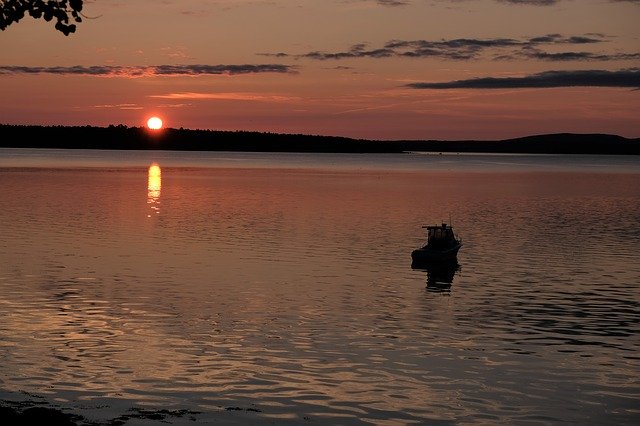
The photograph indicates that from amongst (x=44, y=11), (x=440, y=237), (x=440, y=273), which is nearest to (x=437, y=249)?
(x=440, y=237)

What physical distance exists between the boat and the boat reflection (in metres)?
0.32

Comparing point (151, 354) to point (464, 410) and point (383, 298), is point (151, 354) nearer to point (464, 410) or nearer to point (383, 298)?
point (464, 410)

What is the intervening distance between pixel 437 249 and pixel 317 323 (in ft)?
79.6

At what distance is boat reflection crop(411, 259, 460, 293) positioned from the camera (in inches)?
2000

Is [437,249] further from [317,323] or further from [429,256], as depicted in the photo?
[317,323]

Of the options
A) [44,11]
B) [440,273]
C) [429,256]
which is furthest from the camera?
[429,256]

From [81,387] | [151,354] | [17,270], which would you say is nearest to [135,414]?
[81,387]

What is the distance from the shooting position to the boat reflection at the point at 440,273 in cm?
5079

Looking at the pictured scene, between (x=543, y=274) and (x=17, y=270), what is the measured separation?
29427mm

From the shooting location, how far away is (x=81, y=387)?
27.9m

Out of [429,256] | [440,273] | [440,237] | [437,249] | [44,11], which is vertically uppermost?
[44,11]

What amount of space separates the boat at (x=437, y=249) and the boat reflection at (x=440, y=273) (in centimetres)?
32

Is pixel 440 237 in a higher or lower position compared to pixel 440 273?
higher

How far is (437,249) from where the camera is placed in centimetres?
6181
